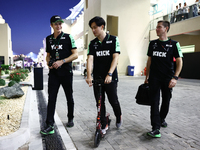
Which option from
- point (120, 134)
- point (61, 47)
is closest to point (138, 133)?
point (120, 134)

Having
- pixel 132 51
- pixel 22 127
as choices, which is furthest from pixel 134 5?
pixel 22 127

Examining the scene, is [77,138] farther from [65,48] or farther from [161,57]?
[161,57]

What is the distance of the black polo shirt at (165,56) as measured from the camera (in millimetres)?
3297

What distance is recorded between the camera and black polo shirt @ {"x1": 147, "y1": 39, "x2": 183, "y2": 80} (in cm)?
330

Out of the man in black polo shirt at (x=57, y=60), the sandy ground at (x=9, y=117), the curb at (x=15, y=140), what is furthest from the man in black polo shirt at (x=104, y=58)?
the sandy ground at (x=9, y=117)

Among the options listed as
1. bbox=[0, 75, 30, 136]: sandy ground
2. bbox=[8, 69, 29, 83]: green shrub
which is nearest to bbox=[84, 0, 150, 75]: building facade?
bbox=[8, 69, 29, 83]: green shrub

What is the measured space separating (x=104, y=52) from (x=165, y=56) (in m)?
1.16

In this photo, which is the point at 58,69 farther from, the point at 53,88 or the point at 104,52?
the point at 104,52

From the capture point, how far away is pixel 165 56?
329 centimetres

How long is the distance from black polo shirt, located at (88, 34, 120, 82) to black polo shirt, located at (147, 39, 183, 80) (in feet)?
2.72

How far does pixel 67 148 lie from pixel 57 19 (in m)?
2.28

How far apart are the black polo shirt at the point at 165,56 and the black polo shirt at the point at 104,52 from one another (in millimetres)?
828

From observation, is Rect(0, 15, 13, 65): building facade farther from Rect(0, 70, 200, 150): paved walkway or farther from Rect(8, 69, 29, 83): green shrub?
Rect(0, 70, 200, 150): paved walkway

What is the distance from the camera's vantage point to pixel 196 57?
18.1 m
